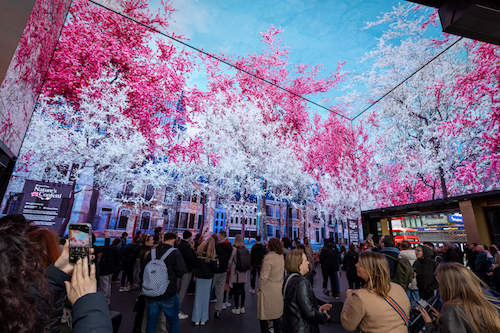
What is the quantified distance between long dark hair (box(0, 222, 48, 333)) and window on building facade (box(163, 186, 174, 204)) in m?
6.39

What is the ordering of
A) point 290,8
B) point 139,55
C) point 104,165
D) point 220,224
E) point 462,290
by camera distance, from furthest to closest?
point 220,224 < point 139,55 < point 290,8 < point 104,165 < point 462,290

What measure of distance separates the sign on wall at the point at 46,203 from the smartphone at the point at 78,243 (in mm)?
5710

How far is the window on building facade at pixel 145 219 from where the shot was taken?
6.69 metres

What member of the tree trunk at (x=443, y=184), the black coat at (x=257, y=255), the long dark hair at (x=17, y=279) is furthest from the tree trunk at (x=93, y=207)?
the tree trunk at (x=443, y=184)

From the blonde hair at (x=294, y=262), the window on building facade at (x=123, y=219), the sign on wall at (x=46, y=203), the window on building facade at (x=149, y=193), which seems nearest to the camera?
the blonde hair at (x=294, y=262)

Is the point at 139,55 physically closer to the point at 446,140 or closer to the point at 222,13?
the point at 222,13

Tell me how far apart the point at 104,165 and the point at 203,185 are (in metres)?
2.94

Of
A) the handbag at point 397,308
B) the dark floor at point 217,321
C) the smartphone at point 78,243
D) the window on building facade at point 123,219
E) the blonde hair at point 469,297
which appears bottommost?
the dark floor at point 217,321

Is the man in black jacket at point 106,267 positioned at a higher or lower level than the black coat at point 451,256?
lower

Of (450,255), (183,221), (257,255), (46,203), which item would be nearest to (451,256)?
(450,255)

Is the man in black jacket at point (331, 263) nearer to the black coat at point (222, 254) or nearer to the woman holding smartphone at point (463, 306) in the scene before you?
the black coat at point (222, 254)

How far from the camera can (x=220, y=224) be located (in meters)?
7.89

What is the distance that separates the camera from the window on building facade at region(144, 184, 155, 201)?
679 centimetres

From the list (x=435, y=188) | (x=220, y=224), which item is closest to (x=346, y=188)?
(x=435, y=188)
